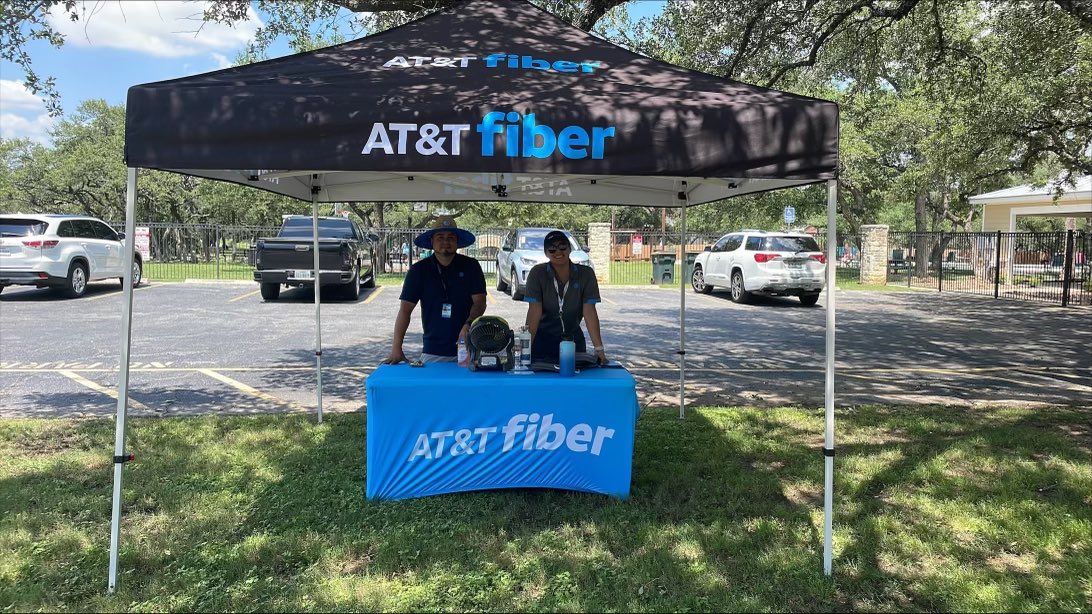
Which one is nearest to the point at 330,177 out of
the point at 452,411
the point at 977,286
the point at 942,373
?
the point at 452,411

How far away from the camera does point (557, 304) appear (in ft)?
15.4

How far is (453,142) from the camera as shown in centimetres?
324

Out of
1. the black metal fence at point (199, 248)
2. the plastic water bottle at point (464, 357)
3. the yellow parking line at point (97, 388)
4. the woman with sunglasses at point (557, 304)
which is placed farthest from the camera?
the black metal fence at point (199, 248)

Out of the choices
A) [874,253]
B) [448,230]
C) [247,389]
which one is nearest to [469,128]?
[448,230]

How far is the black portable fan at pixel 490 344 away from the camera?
428 centimetres

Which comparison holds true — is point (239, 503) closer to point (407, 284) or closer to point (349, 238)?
point (407, 284)

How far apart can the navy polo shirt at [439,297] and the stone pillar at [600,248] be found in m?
17.2

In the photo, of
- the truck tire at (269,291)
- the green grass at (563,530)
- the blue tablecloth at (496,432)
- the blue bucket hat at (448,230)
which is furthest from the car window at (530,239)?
the blue tablecloth at (496,432)

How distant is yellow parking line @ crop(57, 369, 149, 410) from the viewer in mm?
Result: 6394

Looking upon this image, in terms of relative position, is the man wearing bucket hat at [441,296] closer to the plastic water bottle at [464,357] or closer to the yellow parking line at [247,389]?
the plastic water bottle at [464,357]

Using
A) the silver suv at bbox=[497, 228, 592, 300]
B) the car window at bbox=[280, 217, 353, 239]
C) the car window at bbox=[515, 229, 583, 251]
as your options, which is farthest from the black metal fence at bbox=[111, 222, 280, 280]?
the car window at bbox=[515, 229, 583, 251]

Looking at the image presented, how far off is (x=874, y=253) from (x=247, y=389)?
22139 mm

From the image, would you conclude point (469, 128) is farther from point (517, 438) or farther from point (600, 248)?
point (600, 248)

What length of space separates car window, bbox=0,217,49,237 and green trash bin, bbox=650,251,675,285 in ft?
53.1
